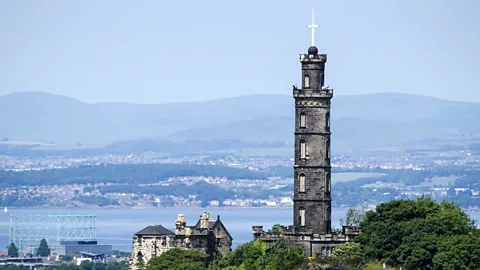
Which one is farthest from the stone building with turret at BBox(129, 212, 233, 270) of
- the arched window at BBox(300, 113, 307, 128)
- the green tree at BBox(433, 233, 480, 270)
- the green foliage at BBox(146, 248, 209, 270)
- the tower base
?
the green tree at BBox(433, 233, 480, 270)

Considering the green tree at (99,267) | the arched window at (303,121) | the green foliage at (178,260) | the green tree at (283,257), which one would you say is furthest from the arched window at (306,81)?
the green tree at (99,267)

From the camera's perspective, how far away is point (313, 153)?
101812mm

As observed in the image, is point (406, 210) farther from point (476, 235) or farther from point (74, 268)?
point (74, 268)

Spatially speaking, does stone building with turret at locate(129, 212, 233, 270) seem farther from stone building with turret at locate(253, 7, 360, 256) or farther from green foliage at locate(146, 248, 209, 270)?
stone building with turret at locate(253, 7, 360, 256)

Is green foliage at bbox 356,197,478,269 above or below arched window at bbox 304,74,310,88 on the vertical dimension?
below

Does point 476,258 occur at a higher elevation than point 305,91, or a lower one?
lower

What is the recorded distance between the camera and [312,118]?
10219 centimetres

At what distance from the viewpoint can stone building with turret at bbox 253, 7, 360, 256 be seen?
10150 centimetres

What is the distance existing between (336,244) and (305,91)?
9665 millimetres

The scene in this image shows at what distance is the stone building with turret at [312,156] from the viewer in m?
102

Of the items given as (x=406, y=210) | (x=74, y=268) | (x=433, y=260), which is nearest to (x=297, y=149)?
(x=406, y=210)

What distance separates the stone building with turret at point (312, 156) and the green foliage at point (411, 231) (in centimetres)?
336

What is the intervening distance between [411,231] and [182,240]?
1859 cm

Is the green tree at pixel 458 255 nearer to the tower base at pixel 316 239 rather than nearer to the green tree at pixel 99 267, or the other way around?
the tower base at pixel 316 239
